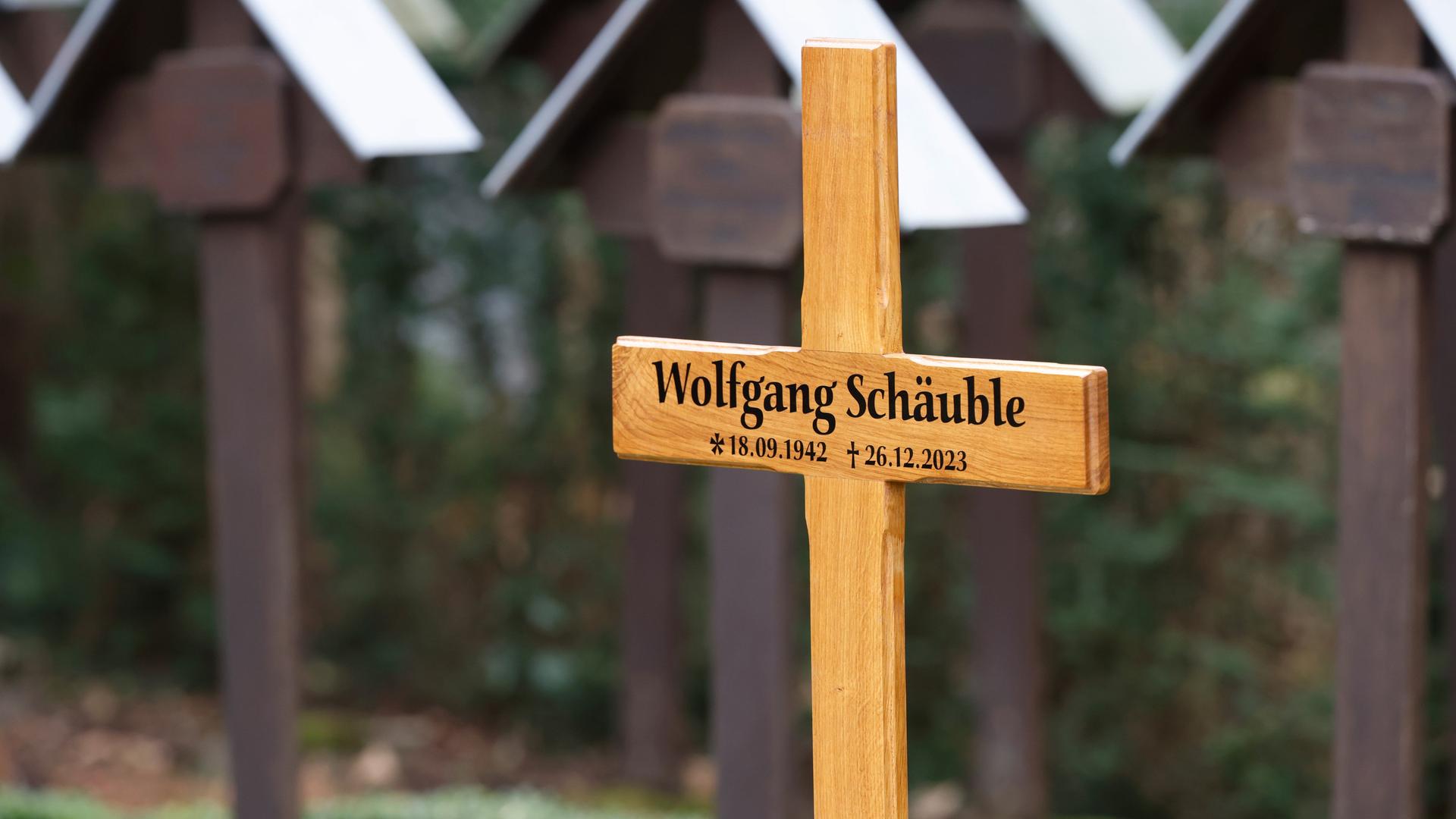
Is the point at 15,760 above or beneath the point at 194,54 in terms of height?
beneath

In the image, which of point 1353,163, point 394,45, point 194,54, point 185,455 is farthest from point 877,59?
point 185,455

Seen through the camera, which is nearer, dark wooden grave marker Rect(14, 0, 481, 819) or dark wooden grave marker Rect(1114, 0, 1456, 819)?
dark wooden grave marker Rect(1114, 0, 1456, 819)

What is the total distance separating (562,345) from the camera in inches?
293

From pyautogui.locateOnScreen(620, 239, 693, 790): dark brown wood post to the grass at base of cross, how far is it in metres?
0.75

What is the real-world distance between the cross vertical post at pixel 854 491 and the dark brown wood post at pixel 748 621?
1.12m

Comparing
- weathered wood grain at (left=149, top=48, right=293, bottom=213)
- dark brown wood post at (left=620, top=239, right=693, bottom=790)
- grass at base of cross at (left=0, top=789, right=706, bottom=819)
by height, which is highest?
weathered wood grain at (left=149, top=48, right=293, bottom=213)

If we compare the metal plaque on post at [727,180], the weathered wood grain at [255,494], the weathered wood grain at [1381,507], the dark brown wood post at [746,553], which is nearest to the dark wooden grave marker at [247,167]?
the weathered wood grain at [255,494]

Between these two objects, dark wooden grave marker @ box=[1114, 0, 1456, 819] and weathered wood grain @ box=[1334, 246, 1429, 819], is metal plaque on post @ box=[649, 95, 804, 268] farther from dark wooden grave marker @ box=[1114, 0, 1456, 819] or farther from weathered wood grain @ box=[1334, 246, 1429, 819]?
weathered wood grain @ box=[1334, 246, 1429, 819]

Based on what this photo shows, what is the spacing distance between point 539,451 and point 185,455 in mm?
1817

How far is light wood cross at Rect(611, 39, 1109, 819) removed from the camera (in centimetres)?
257

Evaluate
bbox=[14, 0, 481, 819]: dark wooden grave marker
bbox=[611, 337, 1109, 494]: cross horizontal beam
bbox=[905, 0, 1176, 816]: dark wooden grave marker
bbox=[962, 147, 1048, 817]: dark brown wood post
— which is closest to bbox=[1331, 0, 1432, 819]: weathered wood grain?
bbox=[611, 337, 1109, 494]: cross horizontal beam

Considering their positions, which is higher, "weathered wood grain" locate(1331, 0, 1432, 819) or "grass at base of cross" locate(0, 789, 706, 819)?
"weathered wood grain" locate(1331, 0, 1432, 819)

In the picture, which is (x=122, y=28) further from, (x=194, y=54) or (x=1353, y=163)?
(x=1353, y=163)

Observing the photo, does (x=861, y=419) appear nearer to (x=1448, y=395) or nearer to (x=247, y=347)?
(x=247, y=347)
